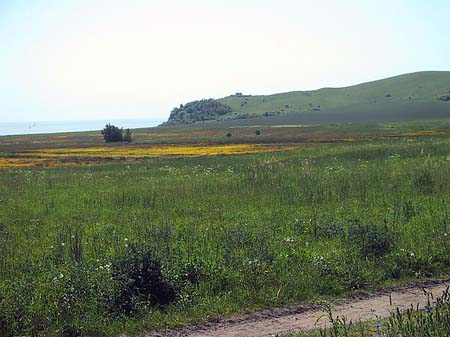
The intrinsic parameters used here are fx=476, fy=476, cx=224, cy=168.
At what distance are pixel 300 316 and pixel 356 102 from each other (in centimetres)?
16803

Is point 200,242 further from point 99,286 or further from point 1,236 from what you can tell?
point 1,236

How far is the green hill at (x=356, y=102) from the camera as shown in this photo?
139750 mm

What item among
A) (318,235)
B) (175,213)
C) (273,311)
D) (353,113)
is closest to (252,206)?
(175,213)

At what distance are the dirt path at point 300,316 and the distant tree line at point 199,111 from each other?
164075mm

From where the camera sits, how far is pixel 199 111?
182875 millimetres

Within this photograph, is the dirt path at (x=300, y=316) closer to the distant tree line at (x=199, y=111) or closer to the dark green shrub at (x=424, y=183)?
the dark green shrub at (x=424, y=183)

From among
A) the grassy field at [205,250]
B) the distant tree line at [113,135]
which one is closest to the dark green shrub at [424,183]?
the grassy field at [205,250]

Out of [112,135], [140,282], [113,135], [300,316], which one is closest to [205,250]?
[140,282]

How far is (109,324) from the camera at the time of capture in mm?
8094

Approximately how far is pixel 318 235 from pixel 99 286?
19.3 feet

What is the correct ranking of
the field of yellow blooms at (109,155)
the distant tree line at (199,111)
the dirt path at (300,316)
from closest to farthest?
1. the dirt path at (300,316)
2. the field of yellow blooms at (109,155)
3. the distant tree line at (199,111)

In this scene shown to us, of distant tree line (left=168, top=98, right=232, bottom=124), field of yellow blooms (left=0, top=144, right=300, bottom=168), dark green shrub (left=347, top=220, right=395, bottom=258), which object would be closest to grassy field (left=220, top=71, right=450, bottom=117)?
distant tree line (left=168, top=98, right=232, bottom=124)

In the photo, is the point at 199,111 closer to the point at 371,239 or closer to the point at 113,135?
the point at 113,135

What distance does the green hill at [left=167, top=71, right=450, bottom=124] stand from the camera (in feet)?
458
